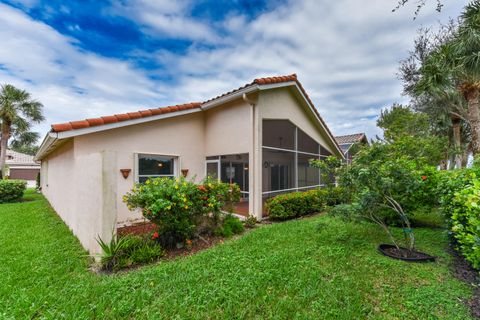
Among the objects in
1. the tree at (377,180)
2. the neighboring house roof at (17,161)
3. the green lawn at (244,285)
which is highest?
the neighboring house roof at (17,161)

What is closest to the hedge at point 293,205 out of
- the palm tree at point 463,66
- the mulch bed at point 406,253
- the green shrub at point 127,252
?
the mulch bed at point 406,253

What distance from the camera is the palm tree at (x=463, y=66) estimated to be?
29.1 ft

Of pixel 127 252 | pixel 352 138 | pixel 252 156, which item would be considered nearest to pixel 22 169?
pixel 127 252

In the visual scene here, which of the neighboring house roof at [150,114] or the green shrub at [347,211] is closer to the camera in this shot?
the green shrub at [347,211]

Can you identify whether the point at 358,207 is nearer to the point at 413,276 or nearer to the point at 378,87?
the point at 413,276

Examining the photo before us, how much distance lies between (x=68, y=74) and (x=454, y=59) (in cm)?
1854

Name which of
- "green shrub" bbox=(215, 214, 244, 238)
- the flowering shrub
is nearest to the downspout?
"green shrub" bbox=(215, 214, 244, 238)

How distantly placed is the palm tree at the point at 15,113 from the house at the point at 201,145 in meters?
16.1

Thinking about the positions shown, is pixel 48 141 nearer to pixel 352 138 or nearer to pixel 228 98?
pixel 228 98

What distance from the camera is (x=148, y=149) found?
8.30 meters

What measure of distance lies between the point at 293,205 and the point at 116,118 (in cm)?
748

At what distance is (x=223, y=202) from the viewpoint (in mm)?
6477

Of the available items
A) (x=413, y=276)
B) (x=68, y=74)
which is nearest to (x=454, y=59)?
(x=413, y=276)

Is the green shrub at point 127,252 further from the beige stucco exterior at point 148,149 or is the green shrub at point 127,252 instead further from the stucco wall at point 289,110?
the stucco wall at point 289,110
